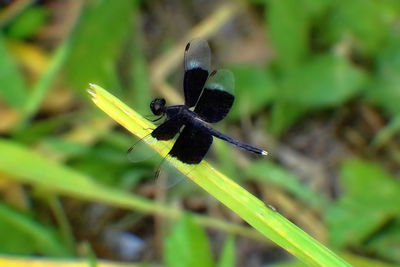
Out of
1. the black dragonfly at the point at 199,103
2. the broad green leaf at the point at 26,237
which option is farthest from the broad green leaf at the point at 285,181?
the broad green leaf at the point at 26,237

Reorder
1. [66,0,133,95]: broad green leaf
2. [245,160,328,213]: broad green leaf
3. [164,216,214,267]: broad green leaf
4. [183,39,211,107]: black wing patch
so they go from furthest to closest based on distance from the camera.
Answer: [66,0,133,95]: broad green leaf
[245,160,328,213]: broad green leaf
[164,216,214,267]: broad green leaf
[183,39,211,107]: black wing patch

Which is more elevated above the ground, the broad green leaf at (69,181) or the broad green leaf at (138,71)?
the broad green leaf at (138,71)

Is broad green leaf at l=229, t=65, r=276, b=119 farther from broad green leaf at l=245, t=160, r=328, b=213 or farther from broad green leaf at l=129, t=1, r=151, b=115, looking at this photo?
broad green leaf at l=129, t=1, r=151, b=115

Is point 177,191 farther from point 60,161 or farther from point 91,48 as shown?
point 91,48

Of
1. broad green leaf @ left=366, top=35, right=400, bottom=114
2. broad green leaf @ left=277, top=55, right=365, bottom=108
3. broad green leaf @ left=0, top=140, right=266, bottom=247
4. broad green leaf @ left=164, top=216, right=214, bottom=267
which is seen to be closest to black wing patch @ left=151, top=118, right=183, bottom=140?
broad green leaf @ left=164, top=216, right=214, bottom=267

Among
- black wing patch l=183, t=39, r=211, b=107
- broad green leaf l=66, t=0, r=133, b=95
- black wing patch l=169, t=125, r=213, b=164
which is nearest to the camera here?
A: black wing patch l=169, t=125, r=213, b=164

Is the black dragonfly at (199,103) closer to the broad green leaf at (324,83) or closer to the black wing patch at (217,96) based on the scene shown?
the black wing patch at (217,96)

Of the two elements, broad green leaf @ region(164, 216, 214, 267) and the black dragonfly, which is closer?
the black dragonfly
